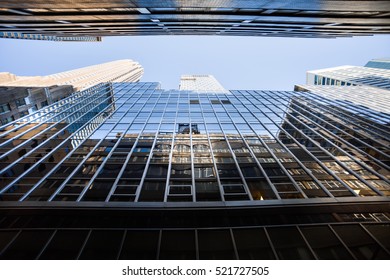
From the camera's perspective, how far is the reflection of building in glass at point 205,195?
1007 centimetres

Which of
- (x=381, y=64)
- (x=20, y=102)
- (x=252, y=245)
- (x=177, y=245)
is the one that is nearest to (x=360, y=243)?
(x=252, y=245)

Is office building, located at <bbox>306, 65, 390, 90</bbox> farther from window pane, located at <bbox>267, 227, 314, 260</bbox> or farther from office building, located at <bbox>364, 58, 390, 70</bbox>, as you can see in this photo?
window pane, located at <bbox>267, 227, 314, 260</bbox>

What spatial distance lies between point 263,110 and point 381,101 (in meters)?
24.2

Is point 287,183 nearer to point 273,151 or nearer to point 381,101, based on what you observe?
point 273,151

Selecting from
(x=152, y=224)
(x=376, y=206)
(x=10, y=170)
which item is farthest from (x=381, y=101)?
(x=10, y=170)

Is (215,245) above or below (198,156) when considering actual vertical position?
below

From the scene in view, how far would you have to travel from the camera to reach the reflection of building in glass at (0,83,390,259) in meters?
10.1

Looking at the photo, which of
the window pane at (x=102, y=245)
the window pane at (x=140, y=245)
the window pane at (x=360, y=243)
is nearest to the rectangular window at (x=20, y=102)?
the window pane at (x=102, y=245)

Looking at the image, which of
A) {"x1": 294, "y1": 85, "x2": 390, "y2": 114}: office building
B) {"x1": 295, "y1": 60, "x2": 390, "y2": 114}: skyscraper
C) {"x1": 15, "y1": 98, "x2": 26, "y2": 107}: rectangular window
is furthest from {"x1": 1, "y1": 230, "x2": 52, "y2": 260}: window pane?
{"x1": 295, "y1": 60, "x2": 390, "y2": 114}: skyscraper

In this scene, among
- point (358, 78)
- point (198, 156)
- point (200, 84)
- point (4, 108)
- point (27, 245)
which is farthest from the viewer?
point (200, 84)

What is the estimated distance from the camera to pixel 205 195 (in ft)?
43.6

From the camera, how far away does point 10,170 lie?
50.2 feet

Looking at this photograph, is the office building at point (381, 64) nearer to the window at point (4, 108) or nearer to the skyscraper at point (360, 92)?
the skyscraper at point (360, 92)

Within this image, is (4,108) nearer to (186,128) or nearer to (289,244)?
(186,128)
